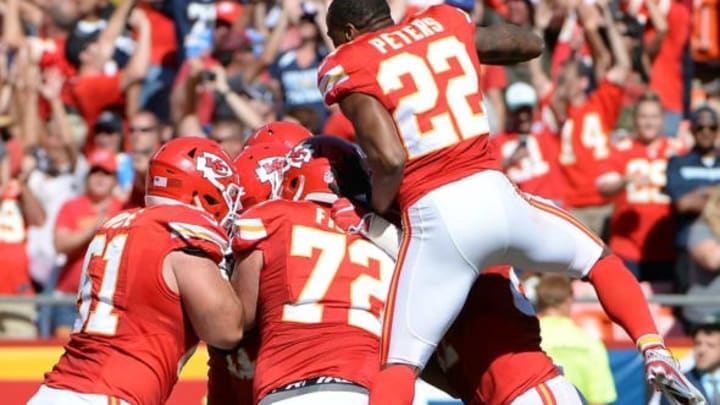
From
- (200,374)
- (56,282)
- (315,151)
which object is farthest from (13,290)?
(315,151)

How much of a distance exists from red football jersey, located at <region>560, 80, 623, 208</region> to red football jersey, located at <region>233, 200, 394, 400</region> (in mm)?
5052

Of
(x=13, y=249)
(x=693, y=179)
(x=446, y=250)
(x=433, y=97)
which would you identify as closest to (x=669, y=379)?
(x=446, y=250)

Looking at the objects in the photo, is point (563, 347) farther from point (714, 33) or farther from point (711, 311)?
point (714, 33)

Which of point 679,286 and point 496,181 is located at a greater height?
point 496,181

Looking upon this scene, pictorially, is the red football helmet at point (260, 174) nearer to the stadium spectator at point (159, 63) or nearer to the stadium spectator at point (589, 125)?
the stadium spectator at point (589, 125)

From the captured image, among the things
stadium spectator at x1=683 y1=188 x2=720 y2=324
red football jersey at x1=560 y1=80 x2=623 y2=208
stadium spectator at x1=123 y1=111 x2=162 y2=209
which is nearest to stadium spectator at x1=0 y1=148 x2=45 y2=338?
stadium spectator at x1=123 y1=111 x2=162 y2=209

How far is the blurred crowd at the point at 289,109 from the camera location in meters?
10.6

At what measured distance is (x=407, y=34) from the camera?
20.0 feet

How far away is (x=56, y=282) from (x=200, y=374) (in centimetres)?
193

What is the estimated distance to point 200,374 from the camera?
30.1 feet

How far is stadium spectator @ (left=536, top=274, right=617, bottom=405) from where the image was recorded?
28.2 ft

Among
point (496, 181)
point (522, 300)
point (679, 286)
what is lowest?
point (679, 286)

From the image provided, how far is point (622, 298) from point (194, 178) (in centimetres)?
164

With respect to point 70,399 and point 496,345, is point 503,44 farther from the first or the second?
point 70,399
